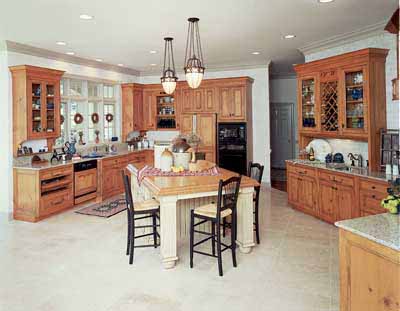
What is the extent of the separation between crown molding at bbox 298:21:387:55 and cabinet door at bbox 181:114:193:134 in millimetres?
3093

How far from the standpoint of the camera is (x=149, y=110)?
9078 millimetres

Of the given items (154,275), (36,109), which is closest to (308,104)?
(154,275)

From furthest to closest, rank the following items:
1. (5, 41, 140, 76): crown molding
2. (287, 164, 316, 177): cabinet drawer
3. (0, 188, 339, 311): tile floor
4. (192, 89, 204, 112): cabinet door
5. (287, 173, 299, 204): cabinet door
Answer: (192, 89, 204, 112): cabinet door < (287, 173, 299, 204): cabinet door < (5, 41, 140, 76): crown molding < (287, 164, 316, 177): cabinet drawer < (0, 188, 339, 311): tile floor

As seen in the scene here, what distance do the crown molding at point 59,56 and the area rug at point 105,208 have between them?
3.02m

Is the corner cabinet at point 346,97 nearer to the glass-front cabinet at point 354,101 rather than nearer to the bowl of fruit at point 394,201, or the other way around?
the glass-front cabinet at point 354,101

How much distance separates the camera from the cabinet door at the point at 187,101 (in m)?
8.41

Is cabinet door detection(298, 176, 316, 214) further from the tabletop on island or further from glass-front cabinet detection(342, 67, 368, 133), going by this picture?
the tabletop on island

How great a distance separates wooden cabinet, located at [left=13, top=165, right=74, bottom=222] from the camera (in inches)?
223

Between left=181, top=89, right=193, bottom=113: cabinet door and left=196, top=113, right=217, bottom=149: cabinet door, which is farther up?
left=181, top=89, right=193, bottom=113: cabinet door

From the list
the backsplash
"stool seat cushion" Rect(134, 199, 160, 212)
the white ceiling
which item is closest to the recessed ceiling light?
the white ceiling

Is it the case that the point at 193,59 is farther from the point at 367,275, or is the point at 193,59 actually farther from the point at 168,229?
the point at 367,275

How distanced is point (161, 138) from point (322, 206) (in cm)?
514

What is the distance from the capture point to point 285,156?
1064 centimetres

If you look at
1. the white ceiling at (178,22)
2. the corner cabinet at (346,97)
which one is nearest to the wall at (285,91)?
the white ceiling at (178,22)
